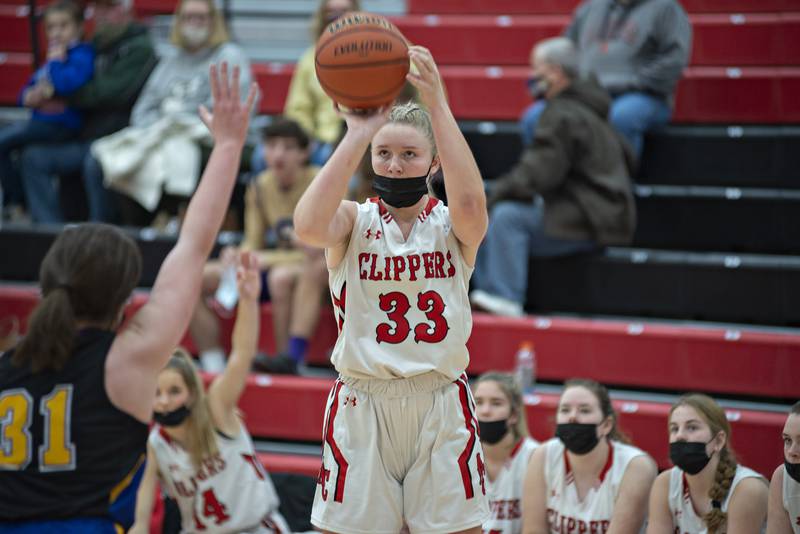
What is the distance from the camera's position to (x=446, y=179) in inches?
119

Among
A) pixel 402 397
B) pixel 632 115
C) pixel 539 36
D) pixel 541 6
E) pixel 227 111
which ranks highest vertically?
pixel 541 6

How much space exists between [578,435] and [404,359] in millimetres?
1711

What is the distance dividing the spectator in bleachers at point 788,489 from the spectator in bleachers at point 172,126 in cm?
429

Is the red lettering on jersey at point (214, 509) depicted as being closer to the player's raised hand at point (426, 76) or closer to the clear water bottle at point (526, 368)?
the clear water bottle at point (526, 368)

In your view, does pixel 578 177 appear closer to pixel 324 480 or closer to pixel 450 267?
pixel 450 267

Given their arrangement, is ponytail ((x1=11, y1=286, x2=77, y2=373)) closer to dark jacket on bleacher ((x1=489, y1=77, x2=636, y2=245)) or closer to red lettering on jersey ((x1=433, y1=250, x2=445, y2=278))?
red lettering on jersey ((x1=433, y1=250, x2=445, y2=278))

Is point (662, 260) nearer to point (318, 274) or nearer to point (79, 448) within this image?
point (318, 274)

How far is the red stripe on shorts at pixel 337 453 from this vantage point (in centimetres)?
314

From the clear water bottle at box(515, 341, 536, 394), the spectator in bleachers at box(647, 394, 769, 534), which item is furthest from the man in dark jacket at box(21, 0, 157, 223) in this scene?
the spectator in bleachers at box(647, 394, 769, 534)

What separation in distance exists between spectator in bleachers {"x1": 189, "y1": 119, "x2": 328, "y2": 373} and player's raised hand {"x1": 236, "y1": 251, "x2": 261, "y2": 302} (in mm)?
1733

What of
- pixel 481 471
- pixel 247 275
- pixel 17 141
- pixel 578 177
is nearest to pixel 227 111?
pixel 481 471

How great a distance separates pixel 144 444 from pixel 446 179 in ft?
3.48

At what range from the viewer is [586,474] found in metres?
4.68

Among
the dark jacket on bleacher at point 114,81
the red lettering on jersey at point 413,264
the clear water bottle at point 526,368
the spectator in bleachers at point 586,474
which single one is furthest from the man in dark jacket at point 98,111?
the red lettering on jersey at point 413,264
